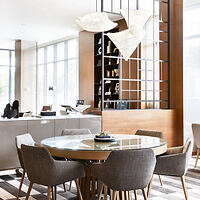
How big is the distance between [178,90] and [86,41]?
13.6 ft

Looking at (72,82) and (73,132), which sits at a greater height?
(72,82)

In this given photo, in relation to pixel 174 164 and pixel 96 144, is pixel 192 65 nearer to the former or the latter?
pixel 174 164

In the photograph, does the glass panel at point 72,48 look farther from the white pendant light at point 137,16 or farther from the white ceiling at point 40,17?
the white pendant light at point 137,16

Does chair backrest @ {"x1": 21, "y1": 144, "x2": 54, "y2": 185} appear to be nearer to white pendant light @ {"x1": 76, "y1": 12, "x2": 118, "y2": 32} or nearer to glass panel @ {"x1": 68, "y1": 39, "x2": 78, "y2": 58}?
white pendant light @ {"x1": 76, "y1": 12, "x2": 118, "y2": 32}

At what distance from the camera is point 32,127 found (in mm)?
5270

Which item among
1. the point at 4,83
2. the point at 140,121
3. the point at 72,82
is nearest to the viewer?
the point at 140,121

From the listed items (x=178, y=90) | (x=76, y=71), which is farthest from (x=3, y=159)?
(x=76, y=71)

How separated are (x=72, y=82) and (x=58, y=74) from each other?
1.10 metres

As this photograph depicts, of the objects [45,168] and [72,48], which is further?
[72,48]

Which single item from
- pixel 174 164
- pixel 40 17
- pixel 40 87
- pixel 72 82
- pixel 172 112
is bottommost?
pixel 174 164

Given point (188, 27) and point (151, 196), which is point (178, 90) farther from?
point (151, 196)

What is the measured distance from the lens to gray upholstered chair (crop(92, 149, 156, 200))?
114 inches

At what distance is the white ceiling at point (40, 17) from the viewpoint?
760 cm

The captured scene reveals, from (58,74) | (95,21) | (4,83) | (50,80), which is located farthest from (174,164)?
(4,83)
